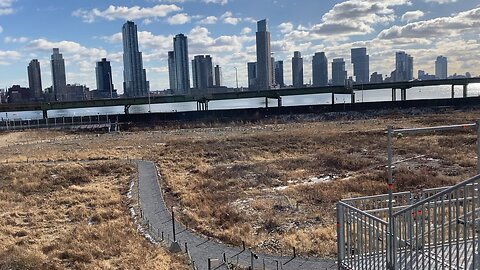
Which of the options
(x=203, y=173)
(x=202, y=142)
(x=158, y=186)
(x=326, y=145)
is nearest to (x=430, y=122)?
(x=326, y=145)

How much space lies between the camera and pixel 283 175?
31.1 metres

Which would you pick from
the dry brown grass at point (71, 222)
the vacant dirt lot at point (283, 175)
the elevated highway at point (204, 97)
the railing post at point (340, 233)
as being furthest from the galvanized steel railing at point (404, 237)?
the elevated highway at point (204, 97)

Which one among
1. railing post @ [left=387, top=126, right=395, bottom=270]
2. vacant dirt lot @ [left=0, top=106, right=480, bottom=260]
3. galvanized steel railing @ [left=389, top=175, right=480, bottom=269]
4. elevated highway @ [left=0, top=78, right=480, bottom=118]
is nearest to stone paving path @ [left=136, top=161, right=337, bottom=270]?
vacant dirt lot @ [left=0, top=106, right=480, bottom=260]

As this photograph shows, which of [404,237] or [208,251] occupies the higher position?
[404,237]

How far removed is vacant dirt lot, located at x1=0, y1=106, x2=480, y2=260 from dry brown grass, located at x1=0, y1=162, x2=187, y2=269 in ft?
3.36

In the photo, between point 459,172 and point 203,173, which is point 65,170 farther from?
point 459,172

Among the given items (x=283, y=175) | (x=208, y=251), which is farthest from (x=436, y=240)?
(x=283, y=175)

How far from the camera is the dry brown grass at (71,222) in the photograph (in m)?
15.4

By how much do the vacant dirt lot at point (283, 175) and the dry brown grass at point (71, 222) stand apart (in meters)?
1.02

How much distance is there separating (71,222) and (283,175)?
1513 cm

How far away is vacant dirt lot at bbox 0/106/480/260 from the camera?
18.8 metres

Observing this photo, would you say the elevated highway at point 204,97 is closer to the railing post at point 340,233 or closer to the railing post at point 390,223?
the railing post at point 340,233

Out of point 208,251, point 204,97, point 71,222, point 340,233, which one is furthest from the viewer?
point 204,97

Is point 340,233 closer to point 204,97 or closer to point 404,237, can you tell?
point 404,237
